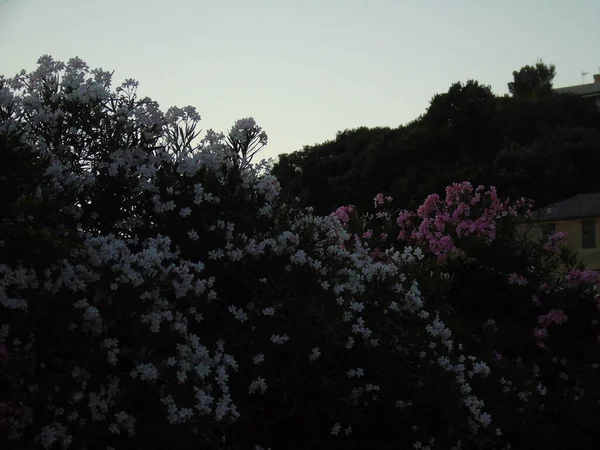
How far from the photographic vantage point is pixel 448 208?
12.3 meters

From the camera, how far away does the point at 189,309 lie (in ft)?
17.4

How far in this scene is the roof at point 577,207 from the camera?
130ft

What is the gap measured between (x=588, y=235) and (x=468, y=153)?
7.47 meters

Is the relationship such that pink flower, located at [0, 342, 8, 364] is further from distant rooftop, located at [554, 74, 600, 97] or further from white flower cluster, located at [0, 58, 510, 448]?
distant rooftop, located at [554, 74, 600, 97]

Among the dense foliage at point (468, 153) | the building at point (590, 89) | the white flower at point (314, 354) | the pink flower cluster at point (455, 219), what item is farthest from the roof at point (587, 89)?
the white flower at point (314, 354)

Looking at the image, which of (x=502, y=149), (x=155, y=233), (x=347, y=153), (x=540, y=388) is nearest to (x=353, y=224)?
(x=540, y=388)

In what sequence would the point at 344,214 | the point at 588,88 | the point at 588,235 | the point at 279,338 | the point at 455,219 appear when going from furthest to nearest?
the point at 588,88 < the point at 588,235 < the point at 455,219 < the point at 344,214 < the point at 279,338

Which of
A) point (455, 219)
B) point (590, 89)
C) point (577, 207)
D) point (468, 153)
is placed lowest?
point (455, 219)

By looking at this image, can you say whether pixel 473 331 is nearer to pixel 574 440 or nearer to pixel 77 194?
pixel 574 440

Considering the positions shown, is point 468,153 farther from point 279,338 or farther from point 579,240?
point 279,338

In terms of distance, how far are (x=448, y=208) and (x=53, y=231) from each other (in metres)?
8.41

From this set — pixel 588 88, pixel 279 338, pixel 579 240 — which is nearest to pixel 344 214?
pixel 279 338

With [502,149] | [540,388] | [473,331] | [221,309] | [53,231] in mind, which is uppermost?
[502,149]

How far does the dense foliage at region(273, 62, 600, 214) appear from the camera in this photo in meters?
40.5
